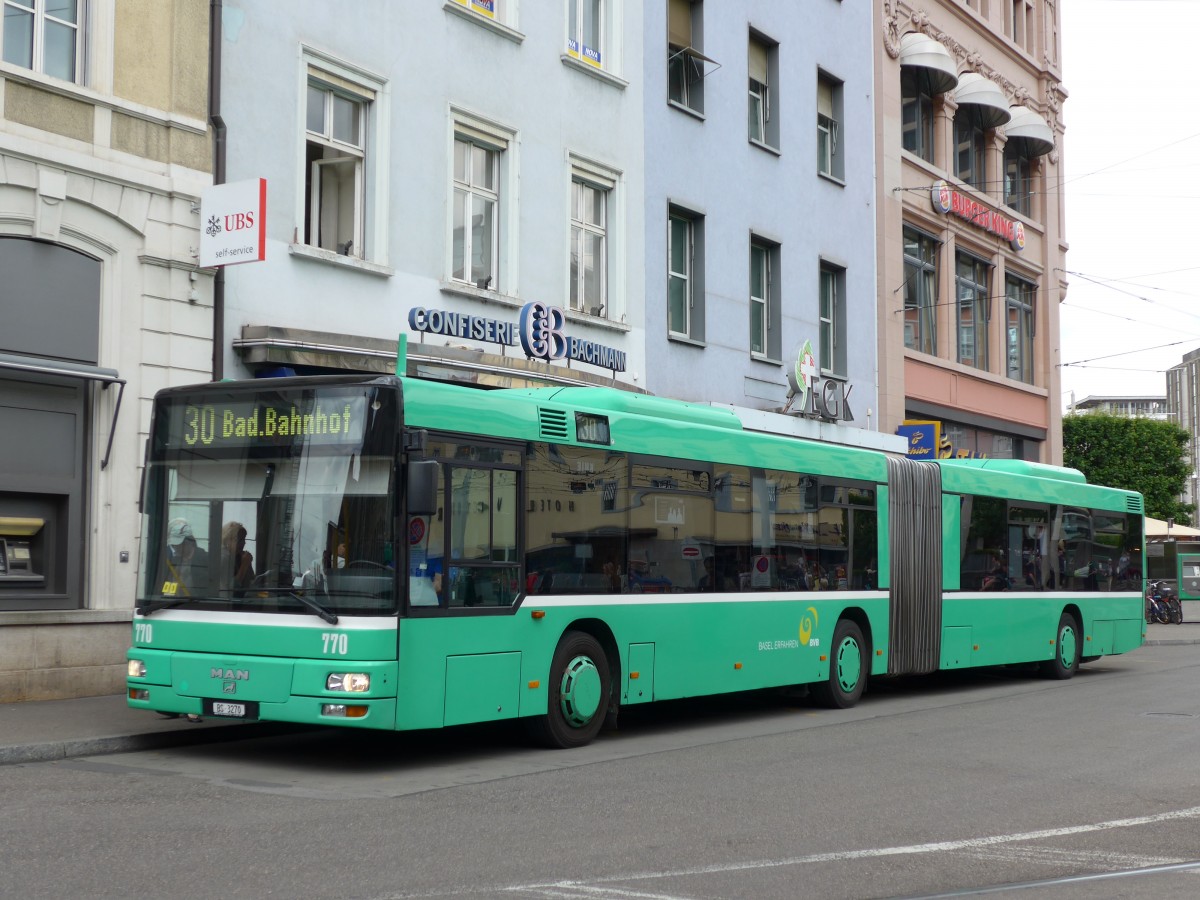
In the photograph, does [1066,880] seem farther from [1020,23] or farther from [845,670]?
[1020,23]

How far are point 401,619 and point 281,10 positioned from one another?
9.17 meters

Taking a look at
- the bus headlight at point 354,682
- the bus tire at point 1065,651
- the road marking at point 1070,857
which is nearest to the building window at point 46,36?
the bus headlight at point 354,682

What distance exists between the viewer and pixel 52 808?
874 centimetres

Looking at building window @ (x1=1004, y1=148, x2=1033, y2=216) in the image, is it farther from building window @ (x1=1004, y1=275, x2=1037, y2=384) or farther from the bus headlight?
the bus headlight

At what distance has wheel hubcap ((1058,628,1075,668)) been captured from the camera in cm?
2107

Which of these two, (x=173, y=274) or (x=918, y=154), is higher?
(x=918, y=154)

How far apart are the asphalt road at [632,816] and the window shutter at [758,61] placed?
51.3 ft

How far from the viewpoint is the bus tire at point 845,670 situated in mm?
16156

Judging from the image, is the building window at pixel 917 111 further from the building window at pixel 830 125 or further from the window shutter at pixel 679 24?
the window shutter at pixel 679 24

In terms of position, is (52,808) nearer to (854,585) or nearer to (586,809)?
(586,809)

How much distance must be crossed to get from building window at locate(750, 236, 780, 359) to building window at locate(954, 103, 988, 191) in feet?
30.5

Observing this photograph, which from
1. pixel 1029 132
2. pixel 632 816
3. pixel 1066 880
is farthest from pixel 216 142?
pixel 1029 132

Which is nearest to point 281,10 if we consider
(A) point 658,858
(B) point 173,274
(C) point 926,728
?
(B) point 173,274

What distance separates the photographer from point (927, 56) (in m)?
31.1
